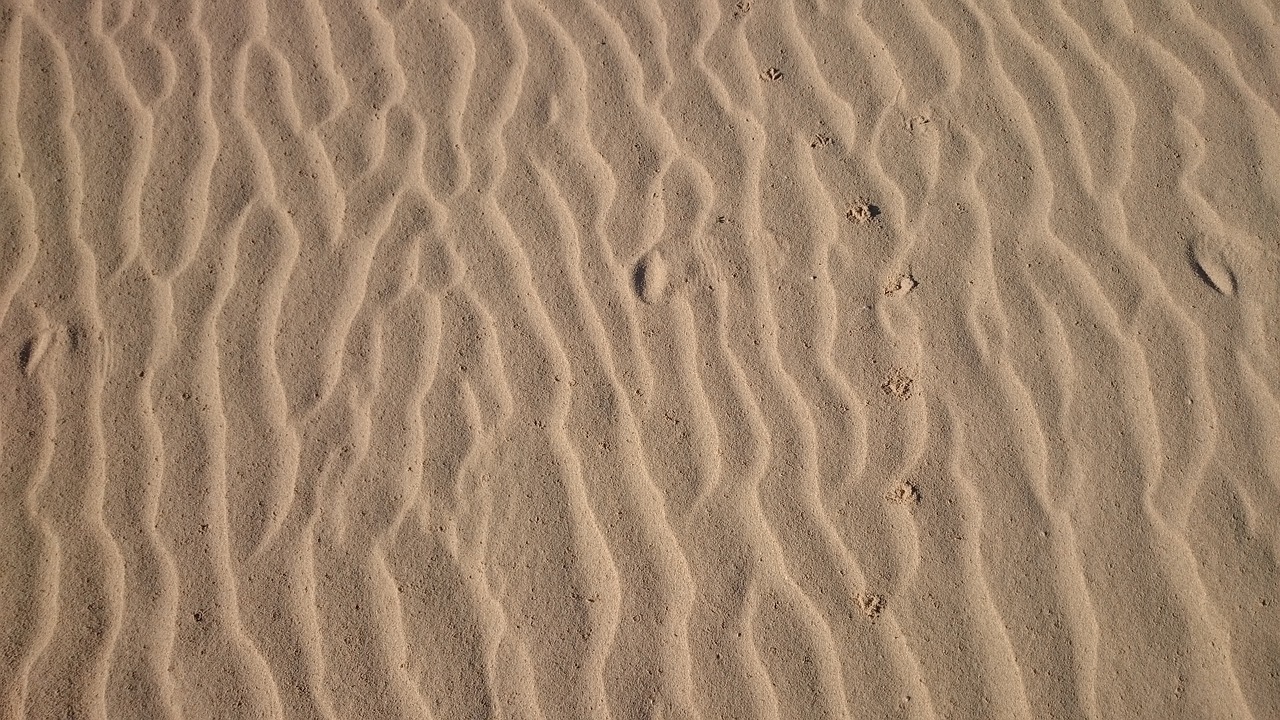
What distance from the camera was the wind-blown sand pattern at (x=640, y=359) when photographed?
295cm

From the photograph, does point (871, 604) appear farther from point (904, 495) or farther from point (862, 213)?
point (862, 213)

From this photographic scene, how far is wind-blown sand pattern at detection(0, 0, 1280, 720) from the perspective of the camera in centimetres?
295

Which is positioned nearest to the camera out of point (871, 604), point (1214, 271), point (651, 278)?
point (871, 604)

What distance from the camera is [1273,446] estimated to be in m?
3.01

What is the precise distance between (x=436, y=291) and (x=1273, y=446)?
9.28 ft

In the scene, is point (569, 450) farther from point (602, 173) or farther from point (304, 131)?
point (304, 131)

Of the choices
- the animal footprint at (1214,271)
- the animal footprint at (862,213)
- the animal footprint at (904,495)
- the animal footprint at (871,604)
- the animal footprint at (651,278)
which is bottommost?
the animal footprint at (871,604)

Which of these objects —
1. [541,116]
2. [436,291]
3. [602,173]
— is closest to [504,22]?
[541,116]

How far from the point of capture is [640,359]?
10.6ft

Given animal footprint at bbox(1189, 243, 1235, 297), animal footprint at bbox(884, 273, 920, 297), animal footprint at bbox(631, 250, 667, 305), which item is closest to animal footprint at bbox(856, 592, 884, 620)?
animal footprint at bbox(884, 273, 920, 297)

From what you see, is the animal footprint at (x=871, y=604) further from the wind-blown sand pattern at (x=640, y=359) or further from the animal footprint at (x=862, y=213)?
the animal footprint at (x=862, y=213)

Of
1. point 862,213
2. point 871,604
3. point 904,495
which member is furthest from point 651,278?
point 871,604

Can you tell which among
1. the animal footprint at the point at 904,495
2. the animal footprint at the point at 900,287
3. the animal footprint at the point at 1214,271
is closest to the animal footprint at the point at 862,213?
the animal footprint at the point at 900,287

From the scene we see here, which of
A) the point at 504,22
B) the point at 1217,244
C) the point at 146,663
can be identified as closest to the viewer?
the point at 146,663
